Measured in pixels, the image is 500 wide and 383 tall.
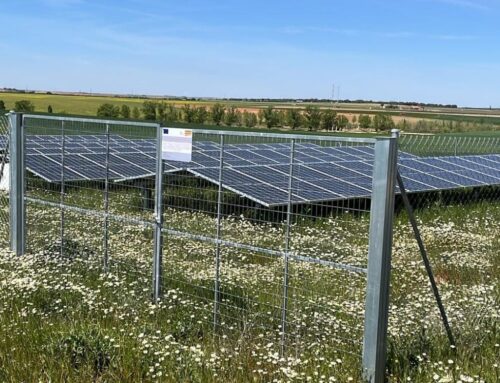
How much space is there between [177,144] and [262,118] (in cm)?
5816

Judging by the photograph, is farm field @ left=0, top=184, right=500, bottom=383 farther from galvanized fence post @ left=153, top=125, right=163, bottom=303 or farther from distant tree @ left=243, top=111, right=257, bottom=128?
distant tree @ left=243, top=111, right=257, bottom=128

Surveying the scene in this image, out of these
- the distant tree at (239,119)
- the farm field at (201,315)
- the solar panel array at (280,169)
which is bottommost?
the farm field at (201,315)

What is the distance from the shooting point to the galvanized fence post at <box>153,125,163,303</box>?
578cm

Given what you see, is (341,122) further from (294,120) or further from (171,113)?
(171,113)

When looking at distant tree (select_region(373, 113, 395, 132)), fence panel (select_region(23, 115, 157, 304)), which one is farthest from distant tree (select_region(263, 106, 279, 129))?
fence panel (select_region(23, 115, 157, 304))

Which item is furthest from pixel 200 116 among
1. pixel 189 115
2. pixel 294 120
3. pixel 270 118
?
pixel 294 120

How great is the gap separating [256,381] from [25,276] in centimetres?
336

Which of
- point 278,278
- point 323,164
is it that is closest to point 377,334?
point 278,278

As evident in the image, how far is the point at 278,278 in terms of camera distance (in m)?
6.50

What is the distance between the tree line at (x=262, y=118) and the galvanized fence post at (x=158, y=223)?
53063mm

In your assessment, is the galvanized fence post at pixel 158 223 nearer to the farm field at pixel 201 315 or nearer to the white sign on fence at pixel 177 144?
the white sign on fence at pixel 177 144

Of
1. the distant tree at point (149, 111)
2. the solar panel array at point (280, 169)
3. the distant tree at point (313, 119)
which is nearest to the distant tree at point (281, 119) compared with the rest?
the distant tree at point (313, 119)

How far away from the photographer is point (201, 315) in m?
5.55

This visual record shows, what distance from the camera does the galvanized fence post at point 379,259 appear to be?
4.02 m
